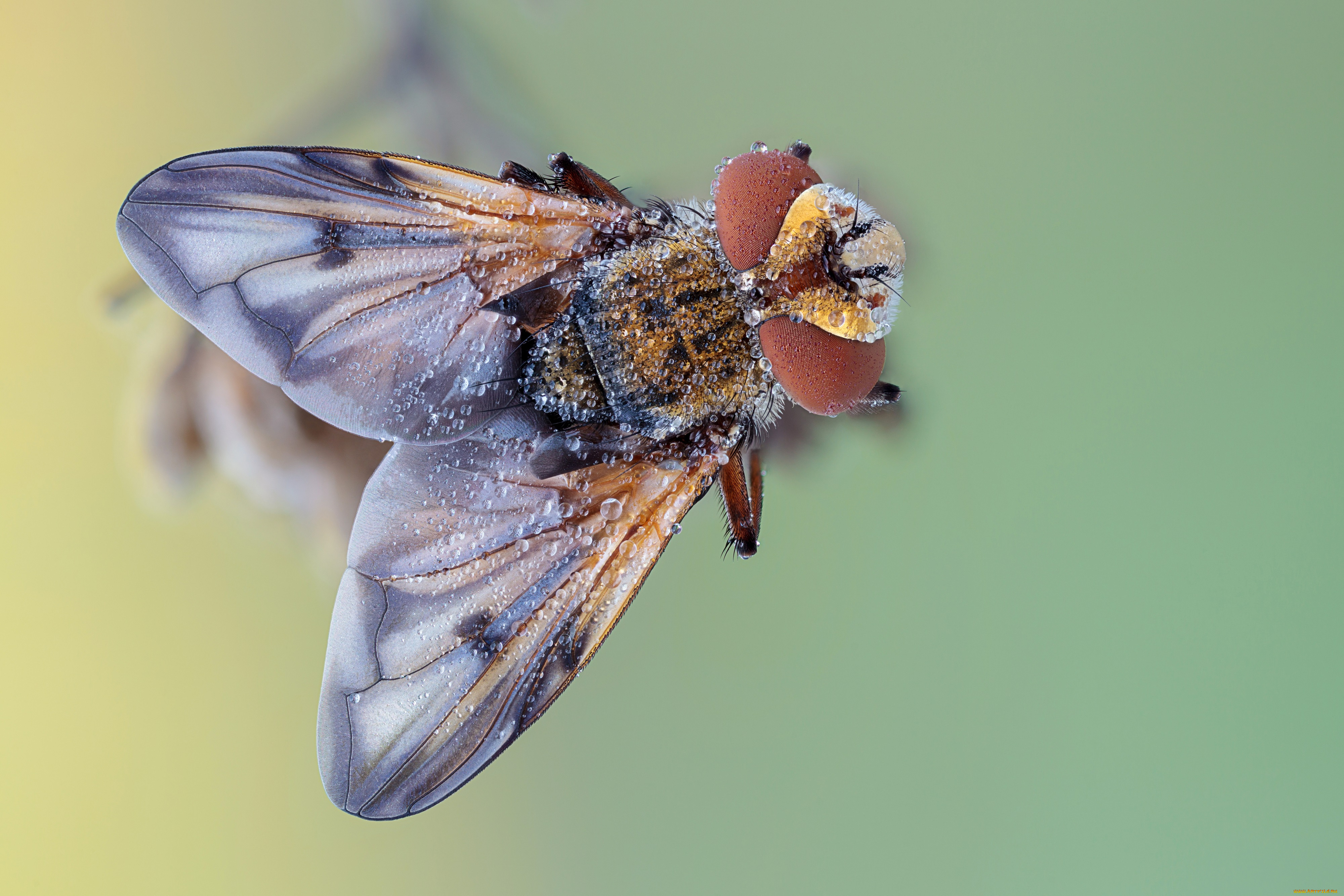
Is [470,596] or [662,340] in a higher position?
[662,340]

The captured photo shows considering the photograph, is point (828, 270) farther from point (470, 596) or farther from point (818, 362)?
point (470, 596)

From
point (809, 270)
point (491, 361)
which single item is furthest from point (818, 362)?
point (491, 361)

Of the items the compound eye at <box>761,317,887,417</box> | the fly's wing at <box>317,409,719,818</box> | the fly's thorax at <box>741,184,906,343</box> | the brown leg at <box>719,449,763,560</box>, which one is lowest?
the fly's wing at <box>317,409,719,818</box>

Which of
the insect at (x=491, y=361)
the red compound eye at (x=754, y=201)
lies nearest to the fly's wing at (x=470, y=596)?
the insect at (x=491, y=361)

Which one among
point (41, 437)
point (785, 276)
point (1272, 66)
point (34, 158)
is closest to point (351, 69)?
point (34, 158)

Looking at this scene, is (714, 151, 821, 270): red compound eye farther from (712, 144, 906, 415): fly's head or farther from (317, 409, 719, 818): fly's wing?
(317, 409, 719, 818): fly's wing

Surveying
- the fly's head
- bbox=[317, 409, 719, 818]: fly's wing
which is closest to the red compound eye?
the fly's head

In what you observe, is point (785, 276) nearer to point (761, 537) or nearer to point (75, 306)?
point (761, 537)
